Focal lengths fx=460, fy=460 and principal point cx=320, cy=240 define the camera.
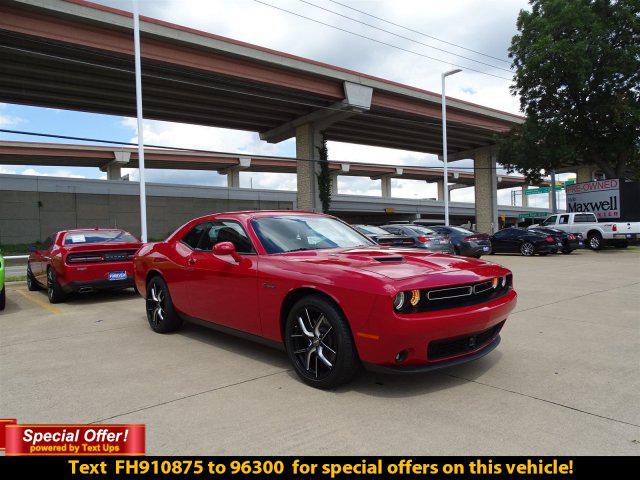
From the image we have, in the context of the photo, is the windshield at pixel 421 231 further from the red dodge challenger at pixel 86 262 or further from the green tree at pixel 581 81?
the green tree at pixel 581 81

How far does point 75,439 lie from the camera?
9.16 ft

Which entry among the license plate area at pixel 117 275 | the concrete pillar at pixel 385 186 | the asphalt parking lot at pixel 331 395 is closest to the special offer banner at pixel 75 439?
the asphalt parking lot at pixel 331 395

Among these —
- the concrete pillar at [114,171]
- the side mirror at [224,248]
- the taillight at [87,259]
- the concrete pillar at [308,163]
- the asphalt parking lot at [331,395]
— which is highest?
the concrete pillar at [114,171]

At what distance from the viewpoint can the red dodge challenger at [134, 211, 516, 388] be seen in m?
3.23

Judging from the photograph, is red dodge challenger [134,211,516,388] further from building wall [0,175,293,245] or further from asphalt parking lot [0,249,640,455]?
building wall [0,175,293,245]

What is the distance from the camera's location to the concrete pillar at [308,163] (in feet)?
100

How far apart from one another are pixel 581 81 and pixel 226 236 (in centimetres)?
2303

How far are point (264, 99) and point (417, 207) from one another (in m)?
43.2

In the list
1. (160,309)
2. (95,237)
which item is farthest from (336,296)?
(95,237)

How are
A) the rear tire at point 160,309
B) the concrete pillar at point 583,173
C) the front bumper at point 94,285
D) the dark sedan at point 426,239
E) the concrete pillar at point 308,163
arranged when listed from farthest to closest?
1. the concrete pillar at point 583,173
2. the concrete pillar at point 308,163
3. the dark sedan at point 426,239
4. the front bumper at point 94,285
5. the rear tire at point 160,309

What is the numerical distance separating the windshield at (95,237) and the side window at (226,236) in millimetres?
4518

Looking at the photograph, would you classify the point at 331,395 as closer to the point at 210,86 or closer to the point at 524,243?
the point at 524,243
